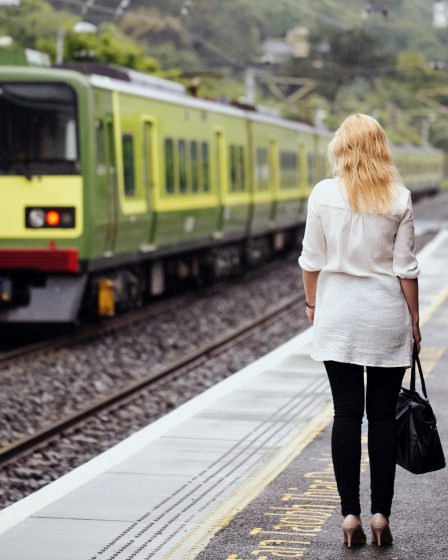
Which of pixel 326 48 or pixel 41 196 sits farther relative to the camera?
pixel 326 48

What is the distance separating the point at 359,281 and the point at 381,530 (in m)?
0.96

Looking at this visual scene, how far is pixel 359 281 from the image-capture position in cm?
545

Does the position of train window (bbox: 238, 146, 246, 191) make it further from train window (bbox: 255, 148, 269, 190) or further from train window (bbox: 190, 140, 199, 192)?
train window (bbox: 190, 140, 199, 192)

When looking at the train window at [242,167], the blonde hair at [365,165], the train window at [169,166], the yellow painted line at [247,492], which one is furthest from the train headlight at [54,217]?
the blonde hair at [365,165]

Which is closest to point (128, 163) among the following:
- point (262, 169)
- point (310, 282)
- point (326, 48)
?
point (262, 169)

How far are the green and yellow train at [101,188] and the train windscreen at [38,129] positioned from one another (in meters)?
0.01

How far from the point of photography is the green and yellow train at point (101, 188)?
14336mm

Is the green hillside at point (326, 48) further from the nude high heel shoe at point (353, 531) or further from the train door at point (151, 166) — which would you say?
the nude high heel shoe at point (353, 531)

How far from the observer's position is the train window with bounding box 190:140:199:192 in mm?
19281

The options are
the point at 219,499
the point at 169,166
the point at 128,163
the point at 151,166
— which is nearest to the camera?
the point at 219,499

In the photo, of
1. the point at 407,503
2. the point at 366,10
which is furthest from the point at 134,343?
the point at 366,10

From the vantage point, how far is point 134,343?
49.8 feet

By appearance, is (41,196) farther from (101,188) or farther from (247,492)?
(247,492)

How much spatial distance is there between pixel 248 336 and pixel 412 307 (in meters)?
10.6
